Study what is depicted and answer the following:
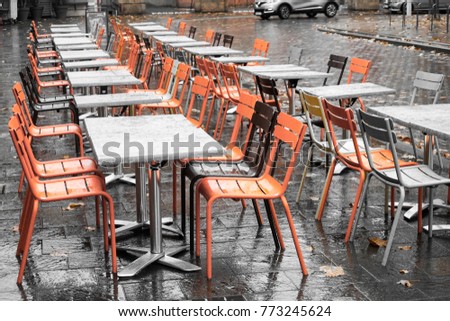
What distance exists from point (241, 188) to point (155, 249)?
697 mm

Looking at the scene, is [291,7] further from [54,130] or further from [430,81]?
[54,130]

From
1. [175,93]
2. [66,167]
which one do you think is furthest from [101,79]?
[66,167]

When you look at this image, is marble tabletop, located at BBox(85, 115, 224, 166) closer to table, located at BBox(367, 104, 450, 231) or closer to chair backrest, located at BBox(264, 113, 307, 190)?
chair backrest, located at BBox(264, 113, 307, 190)

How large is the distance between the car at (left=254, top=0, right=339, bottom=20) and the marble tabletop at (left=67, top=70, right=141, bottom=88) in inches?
931

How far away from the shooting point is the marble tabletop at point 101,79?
8617 mm

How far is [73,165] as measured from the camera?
6289 millimetres

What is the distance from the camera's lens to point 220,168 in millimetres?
6164

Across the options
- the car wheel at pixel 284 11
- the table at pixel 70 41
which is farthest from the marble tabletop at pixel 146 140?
the car wheel at pixel 284 11

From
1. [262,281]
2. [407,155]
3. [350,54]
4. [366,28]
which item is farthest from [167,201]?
[366,28]

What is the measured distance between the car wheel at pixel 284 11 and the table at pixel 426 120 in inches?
1056

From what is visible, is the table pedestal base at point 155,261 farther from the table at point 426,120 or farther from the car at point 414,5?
the car at point 414,5

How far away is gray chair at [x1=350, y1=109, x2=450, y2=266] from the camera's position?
5.52m

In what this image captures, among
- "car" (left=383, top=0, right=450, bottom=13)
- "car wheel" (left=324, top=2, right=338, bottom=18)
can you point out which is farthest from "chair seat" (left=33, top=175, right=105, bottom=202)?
"car wheel" (left=324, top=2, right=338, bottom=18)

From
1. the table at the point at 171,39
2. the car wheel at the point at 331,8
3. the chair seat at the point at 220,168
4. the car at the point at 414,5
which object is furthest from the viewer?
the car wheel at the point at 331,8
